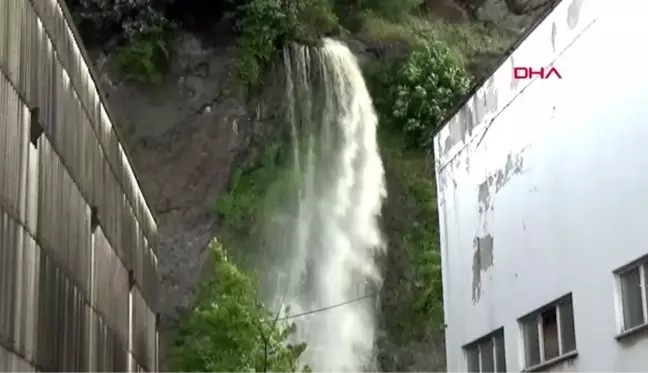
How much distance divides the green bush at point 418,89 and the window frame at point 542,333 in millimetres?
19670

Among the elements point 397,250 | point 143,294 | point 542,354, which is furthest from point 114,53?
→ point 542,354

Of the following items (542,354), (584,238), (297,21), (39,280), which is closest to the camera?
(39,280)

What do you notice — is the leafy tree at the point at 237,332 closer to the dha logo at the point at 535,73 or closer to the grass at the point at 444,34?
the dha logo at the point at 535,73

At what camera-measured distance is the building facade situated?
342 inches

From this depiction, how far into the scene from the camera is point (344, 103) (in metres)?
32.5

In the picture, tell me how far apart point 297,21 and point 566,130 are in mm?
22652

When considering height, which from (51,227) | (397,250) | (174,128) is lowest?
(51,227)

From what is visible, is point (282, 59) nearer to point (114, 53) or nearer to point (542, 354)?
point (114, 53)

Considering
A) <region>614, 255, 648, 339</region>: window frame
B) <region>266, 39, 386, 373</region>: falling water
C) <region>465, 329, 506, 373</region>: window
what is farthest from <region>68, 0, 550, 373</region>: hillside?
<region>614, 255, 648, 339</region>: window frame

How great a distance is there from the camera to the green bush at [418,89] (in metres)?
33.0

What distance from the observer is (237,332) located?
72.2 feet

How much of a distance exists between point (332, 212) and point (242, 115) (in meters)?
4.69

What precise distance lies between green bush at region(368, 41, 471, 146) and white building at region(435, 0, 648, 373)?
52.6 ft

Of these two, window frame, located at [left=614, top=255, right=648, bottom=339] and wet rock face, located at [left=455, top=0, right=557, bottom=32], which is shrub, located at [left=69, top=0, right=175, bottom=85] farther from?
window frame, located at [left=614, top=255, right=648, bottom=339]
